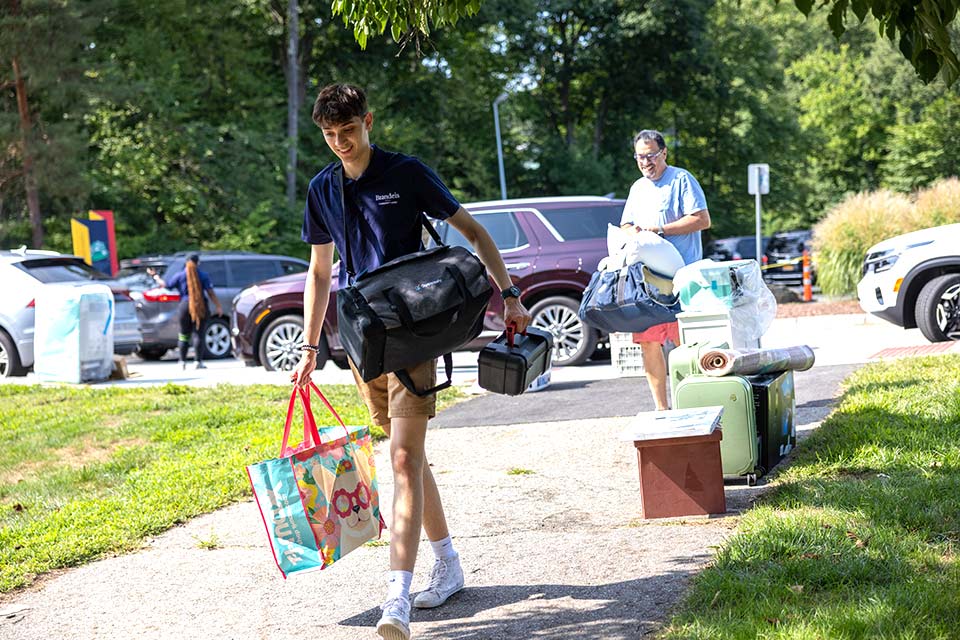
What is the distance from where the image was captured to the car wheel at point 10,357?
1634 centimetres

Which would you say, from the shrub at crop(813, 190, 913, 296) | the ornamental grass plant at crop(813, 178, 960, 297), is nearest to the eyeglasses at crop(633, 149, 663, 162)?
the ornamental grass plant at crop(813, 178, 960, 297)

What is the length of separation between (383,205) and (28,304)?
1300 cm

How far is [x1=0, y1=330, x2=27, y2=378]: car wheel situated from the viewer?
1634cm

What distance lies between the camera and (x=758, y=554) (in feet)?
15.4

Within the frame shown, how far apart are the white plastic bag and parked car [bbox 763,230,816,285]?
29.4 metres

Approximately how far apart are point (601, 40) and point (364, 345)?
144ft

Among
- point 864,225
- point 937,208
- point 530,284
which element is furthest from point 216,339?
point 937,208

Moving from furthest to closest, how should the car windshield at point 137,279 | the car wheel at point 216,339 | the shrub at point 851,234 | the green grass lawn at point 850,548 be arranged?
the shrub at point 851,234 < the car windshield at point 137,279 < the car wheel at point 216,339 < the green grass lawn at point 850,548

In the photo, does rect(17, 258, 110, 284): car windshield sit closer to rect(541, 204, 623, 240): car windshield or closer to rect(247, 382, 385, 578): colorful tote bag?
rect(541, 204, 623, 240): car windshield

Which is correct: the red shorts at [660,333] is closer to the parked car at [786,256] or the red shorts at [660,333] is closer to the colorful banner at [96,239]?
the colorful banner at [96,239]

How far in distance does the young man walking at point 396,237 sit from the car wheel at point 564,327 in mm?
9216

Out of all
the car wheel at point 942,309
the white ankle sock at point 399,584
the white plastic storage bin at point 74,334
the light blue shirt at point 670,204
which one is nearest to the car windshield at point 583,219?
the car wheel at point 942,309

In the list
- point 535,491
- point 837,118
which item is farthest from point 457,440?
point 837,118

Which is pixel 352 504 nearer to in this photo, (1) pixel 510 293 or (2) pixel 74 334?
(1) pixel 510 293
